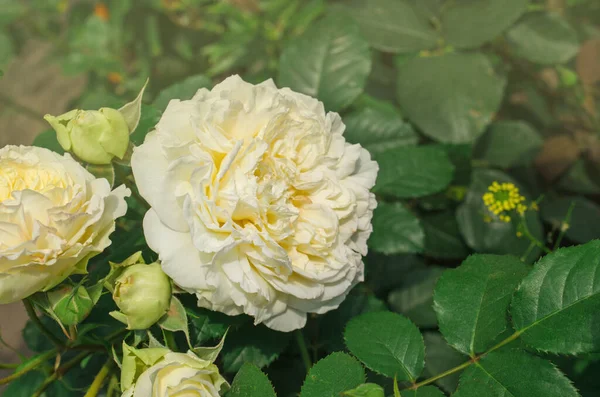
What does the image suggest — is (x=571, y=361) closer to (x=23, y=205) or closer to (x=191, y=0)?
(x=23, y=205)

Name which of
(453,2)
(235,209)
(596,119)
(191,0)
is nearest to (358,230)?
(235,209)

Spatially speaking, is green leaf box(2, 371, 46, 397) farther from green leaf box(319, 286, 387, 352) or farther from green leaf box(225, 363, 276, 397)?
green leaf box(319, 286, 387, 352)

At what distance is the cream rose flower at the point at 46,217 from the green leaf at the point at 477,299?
46 centimetres

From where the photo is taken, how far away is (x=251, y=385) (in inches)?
27.9

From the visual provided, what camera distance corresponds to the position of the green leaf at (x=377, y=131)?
114 centimetres

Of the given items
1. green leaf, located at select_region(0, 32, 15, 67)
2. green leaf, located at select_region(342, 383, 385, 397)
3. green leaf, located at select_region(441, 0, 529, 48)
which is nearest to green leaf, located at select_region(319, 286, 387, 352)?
green leaf, located at select_region(342, 383, 385, 397)

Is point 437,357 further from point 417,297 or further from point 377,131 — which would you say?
point 377,131

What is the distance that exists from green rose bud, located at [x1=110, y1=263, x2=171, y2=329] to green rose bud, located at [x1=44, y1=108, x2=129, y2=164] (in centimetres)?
16

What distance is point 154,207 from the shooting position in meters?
0.66

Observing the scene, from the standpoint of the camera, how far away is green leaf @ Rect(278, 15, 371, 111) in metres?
1.11

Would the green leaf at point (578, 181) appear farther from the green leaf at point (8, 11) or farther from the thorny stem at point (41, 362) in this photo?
the green leaf at point (8, 11)

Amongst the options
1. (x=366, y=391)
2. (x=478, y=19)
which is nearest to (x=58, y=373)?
(x=366, y=391)

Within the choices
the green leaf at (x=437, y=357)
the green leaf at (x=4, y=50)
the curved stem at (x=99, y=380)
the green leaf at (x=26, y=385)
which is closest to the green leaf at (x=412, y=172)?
the green leaf at (x=437, y=357)

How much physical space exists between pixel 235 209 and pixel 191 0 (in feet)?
5.27
